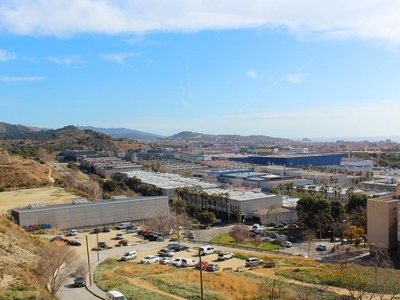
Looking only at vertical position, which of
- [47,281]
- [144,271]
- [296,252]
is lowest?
[296,252]

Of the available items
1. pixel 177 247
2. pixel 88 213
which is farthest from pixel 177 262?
pixel 88 213

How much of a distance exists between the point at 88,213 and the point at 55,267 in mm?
21886

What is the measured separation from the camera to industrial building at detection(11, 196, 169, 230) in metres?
35.9

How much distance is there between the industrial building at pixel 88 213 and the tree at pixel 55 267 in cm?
1949

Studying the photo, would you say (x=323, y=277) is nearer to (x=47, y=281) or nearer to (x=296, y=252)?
(x=296, y=252)

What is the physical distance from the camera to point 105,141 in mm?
143750

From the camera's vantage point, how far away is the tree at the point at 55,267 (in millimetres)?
16188

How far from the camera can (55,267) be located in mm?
16594

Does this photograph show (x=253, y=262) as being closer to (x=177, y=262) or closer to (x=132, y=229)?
(x=177, y=262)

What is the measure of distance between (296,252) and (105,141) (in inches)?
4743

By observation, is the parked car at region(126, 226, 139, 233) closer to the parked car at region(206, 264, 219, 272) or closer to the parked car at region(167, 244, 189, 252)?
the parked car at region(167, 244, 189, 252)

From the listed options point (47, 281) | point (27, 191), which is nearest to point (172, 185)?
point (27, 191)

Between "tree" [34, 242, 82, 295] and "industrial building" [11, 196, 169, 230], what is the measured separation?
768 inches

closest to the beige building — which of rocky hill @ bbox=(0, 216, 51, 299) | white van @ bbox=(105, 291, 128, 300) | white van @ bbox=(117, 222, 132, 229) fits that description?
white van @ bbox=(105, 291, 128, 300)
